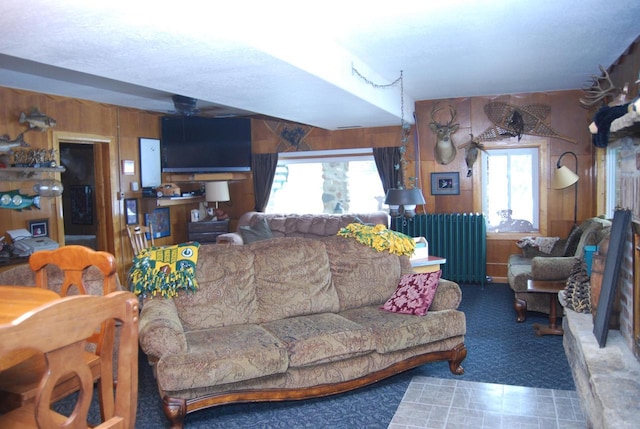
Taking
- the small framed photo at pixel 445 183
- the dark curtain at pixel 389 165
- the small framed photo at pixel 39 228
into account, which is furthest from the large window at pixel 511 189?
the small framed photo at pixel 39 228

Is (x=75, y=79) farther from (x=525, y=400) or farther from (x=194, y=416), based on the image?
(x=525, y=400)

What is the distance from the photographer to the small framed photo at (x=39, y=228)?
564 centimetres

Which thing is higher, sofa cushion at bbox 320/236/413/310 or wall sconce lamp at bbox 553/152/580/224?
wall sconce lamp at bbox 553/152/580/224

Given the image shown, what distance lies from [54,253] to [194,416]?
4.95 feet

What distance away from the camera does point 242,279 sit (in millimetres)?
3754

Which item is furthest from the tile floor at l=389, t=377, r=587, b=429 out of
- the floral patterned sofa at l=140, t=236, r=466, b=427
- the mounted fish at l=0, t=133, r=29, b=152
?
the mounted fish at l=0, t=133, r=29, b=152

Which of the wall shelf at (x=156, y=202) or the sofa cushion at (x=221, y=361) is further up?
the wall shelf at (x=156, y=202)

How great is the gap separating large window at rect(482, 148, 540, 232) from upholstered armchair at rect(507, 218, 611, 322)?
1.18m

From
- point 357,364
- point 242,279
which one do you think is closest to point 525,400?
point 357,364

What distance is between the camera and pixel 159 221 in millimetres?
7539

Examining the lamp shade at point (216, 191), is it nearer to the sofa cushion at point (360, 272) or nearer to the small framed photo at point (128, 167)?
the small framed photo at point (128, 167)

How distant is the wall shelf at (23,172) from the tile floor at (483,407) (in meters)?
4.30

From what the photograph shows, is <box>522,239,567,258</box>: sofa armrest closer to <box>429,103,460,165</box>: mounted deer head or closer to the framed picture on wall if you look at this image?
<box>429,103,460,165</box>: mounted deer head

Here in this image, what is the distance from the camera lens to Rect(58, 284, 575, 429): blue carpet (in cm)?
314
